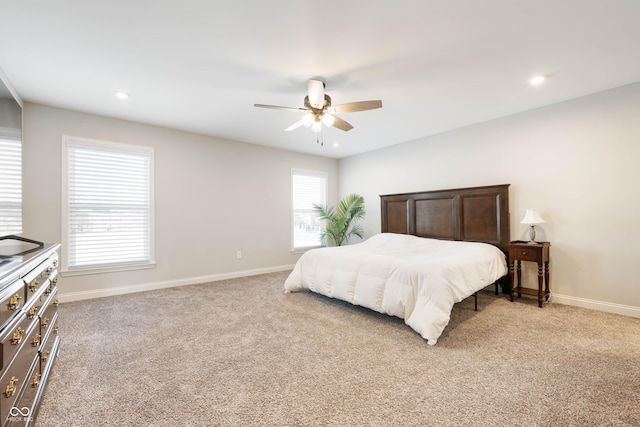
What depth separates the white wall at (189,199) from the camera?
11.2 feet

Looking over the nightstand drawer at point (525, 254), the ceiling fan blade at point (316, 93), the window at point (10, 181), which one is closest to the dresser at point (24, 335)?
the window at point (10, 181)

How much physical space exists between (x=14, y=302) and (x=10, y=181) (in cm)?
233

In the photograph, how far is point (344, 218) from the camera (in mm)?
5789

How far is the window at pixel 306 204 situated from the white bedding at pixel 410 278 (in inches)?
79.6

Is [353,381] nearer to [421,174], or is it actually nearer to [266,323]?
[266,323]

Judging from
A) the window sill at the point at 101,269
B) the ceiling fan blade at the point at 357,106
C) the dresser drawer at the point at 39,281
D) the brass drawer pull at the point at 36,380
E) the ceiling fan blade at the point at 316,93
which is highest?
the ceiling fan blade at the point at 316,93

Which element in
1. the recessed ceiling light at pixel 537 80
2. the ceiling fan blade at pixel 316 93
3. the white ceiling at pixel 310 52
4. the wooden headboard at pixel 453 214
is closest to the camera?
the white ceiling at pixel 310 52

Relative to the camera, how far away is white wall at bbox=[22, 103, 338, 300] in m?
3.42

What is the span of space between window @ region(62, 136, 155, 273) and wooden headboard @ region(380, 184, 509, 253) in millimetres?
4006

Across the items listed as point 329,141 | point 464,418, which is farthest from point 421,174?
point 464,418

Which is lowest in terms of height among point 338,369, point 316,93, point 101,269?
point 338,369

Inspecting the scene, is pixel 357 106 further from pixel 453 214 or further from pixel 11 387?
pixel 11 387

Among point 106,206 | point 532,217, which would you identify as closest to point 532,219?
point 532,217

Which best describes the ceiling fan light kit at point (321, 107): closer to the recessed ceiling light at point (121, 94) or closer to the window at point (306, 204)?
the recessed ceiling light at point (121, 94)
